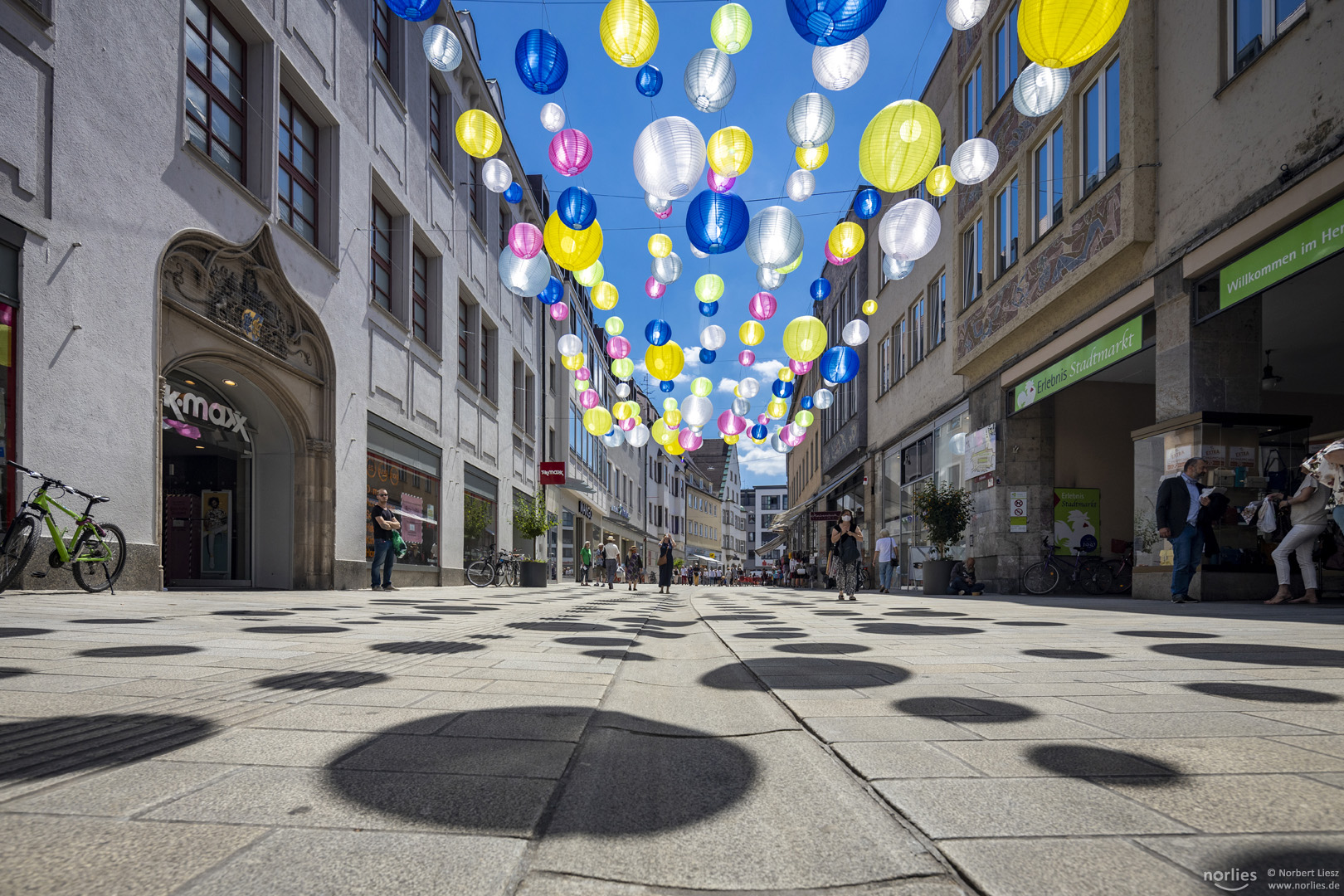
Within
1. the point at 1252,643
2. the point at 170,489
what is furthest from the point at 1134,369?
the point at 170,489

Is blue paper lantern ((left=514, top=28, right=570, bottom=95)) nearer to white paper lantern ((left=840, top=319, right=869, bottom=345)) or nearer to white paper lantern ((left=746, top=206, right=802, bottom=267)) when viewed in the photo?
white paper lantern ((left=746, top=206, right=802, bottom=267))

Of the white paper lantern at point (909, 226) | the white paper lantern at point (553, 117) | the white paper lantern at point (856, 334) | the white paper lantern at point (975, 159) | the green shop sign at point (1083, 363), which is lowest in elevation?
the green shop sign at point (1083, 363)

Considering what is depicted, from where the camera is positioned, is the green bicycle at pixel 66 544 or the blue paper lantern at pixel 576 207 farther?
the blue paper lantern at pixel 576 207

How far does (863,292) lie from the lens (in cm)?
2877

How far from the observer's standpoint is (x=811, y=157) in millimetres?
12945

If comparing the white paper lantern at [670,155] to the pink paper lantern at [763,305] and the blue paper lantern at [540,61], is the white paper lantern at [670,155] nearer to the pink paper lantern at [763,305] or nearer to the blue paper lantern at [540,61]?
the blue paper lantern at [540,61]

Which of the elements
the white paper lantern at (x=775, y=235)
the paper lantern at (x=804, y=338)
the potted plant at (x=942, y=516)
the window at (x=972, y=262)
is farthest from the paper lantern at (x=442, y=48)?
the potted plant at (x=942, y=516)

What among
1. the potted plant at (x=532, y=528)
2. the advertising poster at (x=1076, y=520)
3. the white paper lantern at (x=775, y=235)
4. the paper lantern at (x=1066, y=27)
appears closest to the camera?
the paper lantern at (x=1066, y=27)

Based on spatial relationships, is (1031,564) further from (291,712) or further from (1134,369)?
(291,712)

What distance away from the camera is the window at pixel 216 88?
10.4 meters

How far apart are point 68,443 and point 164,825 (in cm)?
796

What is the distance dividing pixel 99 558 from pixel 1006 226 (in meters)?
16.1

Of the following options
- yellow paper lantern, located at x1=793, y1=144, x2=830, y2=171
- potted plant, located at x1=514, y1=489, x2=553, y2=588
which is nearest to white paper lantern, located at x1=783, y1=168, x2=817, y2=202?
yellow paper lantern, located at x1=793, y1=144, x2=830, y2=171

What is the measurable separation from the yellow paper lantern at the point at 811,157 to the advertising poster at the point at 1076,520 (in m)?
8.16
